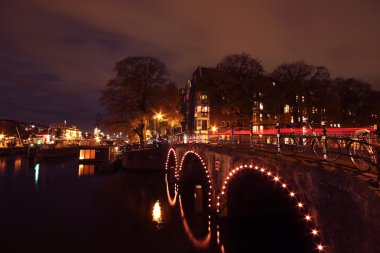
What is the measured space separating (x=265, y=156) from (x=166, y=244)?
931 centimetres

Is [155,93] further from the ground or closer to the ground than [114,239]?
further from the ground

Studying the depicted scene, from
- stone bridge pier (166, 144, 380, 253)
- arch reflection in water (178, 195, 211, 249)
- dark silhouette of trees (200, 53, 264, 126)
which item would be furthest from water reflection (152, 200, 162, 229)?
dark silhouette of trees (200, 53, 264, 126)

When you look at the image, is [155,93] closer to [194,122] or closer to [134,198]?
[194,122]

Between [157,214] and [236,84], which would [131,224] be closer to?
[157,214]

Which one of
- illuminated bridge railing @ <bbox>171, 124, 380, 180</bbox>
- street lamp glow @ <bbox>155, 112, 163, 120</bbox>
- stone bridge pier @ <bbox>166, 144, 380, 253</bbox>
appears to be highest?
street lamp glow @ <bbox>155, 112, 163, 120</bbox>

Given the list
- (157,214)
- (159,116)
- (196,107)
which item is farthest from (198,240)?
(196,107)

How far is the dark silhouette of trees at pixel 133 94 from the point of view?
4388 centimetres

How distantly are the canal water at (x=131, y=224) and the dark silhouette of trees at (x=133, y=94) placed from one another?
13576mm

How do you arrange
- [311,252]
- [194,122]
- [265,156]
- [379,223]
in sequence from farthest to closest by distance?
[194,122] < [311,252] < [265,156] < [379,223]

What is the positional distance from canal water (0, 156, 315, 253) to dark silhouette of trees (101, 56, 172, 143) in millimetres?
13576

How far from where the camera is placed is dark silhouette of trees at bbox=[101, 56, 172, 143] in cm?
4388

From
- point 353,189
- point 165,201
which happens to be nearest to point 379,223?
point 353,189

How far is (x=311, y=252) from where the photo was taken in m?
14.2

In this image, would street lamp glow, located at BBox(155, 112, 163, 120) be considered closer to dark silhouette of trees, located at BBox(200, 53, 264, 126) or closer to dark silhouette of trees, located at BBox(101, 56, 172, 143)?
dark silhouette of trees, located at BBox(101, 56, 172, 143)
